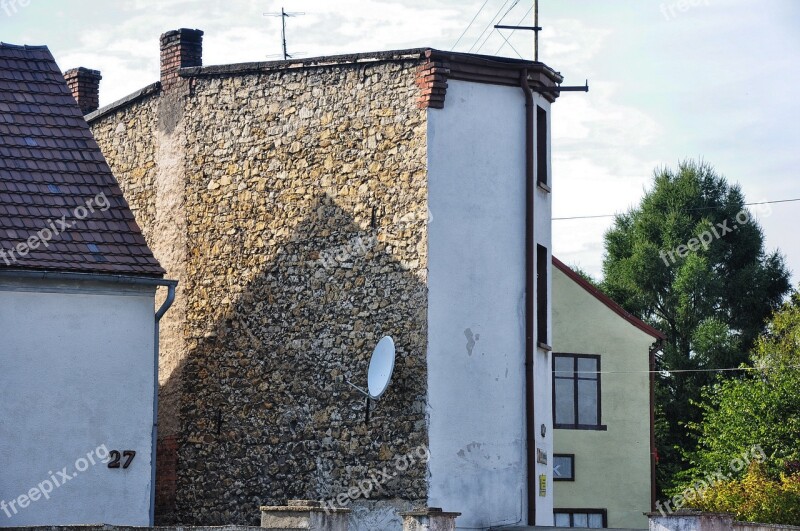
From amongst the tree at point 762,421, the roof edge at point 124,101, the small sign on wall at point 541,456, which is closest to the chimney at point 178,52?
the roof edge at point 124,101

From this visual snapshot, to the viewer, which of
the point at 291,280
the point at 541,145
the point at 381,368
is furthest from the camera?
the point at 541,145

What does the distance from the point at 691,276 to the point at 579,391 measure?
16.1 meters

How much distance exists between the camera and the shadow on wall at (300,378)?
19.7 meters

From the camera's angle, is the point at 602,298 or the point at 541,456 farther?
the point at 602,298

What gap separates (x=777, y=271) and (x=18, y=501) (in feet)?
115

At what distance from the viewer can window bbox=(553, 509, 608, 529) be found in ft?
98.7

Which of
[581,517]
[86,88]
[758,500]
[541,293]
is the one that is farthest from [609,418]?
[86,88]

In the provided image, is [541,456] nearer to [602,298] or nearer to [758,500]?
[758,500]

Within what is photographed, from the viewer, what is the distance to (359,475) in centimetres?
1970

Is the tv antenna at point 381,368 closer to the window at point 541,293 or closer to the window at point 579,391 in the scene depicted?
the window at point 541,293

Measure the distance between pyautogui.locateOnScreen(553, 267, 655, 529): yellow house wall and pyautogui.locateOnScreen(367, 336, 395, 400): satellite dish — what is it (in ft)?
38.3

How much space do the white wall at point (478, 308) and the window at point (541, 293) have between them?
2.90 ft

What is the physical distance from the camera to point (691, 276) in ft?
149

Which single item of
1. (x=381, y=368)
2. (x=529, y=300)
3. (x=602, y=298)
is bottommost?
(x=381, y=368)
